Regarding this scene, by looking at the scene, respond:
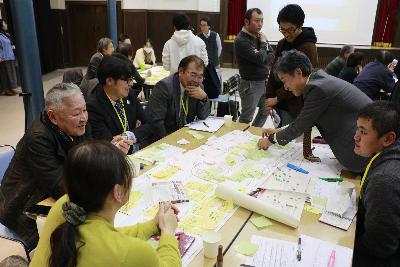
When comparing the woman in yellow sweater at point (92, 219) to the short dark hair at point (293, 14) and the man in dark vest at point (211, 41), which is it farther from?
the man in dark vest at point (211, 41)

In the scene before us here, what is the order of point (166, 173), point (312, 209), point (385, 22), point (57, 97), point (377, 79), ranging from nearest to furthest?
1. point (312, 209)
2. point (57, 97)
3. point (166, 173)
4. point (377, 79)
5. point (385, 22)

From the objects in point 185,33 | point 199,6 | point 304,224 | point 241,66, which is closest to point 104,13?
point 199,6

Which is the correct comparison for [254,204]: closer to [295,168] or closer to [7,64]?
[295,168]

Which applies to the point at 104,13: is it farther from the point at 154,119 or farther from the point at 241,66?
the point at 154,119

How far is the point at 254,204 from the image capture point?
1812 millimetres

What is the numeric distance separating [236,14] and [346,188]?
26.1ft

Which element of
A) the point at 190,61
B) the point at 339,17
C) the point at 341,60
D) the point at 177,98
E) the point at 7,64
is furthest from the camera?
the point at 339,17

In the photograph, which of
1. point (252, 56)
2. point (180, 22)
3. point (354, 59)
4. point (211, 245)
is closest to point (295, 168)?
point (211, 245)

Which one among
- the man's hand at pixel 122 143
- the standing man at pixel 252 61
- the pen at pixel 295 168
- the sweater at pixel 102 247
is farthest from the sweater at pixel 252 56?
the sweater at pixel 102 247

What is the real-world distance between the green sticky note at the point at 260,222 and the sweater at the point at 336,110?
89 centimetres

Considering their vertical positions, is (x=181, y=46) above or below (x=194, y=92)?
above

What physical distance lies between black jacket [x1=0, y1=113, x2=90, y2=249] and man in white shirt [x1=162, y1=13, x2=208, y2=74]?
3.12 metres

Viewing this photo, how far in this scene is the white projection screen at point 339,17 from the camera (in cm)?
844

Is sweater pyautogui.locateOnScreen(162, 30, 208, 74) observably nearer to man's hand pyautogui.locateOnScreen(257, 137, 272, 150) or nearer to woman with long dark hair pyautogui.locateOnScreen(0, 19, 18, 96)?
→ man's hand pyautogui.locateOnScreen(257, 137, 272, 150)
